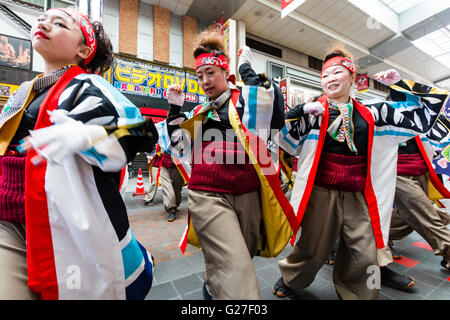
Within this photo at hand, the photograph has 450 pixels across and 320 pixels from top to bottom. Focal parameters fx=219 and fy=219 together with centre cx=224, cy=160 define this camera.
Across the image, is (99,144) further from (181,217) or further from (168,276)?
(181,217)

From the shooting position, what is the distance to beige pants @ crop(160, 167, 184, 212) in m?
4.10

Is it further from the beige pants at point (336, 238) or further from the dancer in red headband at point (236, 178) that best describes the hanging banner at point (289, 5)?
the beige pants at point (336, 238)

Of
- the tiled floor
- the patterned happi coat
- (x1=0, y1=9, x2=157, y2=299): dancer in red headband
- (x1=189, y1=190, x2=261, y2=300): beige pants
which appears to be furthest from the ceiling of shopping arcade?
(x1=0, y1=9, x2=157, y2=299): dancer in red headband

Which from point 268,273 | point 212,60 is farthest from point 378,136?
point 268,273

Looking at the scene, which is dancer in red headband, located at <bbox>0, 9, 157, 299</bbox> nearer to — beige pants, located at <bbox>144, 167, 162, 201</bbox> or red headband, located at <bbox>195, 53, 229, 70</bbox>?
red headband, located at <bbox>195, 53, 229, 70</bbox>

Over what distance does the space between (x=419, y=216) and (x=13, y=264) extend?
3141mm

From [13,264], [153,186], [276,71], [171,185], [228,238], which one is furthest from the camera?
[276,71]

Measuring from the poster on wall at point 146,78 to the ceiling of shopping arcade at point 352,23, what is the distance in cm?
235

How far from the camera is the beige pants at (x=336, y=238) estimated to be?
1.56 metres

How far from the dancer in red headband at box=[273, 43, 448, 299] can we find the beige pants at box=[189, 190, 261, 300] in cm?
48

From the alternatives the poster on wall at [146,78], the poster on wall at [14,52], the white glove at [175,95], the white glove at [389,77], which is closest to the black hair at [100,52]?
the white glove at [175,95]

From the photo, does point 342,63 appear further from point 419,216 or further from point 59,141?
point 59,141

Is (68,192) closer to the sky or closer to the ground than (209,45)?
closer to the ground

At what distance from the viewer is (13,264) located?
88 cm
